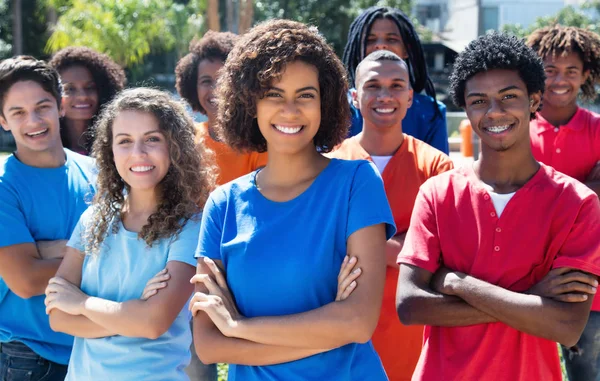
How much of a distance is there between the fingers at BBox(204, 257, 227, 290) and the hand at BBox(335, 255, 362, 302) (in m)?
0.42

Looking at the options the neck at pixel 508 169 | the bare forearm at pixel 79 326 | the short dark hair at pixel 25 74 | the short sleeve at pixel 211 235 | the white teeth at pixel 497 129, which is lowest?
the bare forearm at pixel 79 326

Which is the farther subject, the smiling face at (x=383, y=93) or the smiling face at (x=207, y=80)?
the smiling face at (x=207, y=80)

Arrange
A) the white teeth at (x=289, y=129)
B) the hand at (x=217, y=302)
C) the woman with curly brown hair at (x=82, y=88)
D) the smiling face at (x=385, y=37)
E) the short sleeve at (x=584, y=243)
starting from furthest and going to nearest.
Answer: the woman with curly brown hair at (x=82, y=88) → the smiling face at (x=385, y=37) → the white teeth at (x=289, y=129) → the short sleeve at (x=584, y=243) → the hand at (x=217, y=302)

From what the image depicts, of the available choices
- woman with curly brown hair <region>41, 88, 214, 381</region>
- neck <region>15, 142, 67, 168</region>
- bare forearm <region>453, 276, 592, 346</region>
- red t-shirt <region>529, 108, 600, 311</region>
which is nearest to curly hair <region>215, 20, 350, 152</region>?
woman with curly brown hair <region>41, 88, 214, 381</region>

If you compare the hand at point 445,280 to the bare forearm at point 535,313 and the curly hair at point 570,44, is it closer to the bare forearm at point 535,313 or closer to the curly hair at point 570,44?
the bare forearm at point 535,313

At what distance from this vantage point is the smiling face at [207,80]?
4.77 meters

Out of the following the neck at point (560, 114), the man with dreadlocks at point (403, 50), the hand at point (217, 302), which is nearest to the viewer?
the hand at point (217, 302)

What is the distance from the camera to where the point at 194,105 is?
5145mm

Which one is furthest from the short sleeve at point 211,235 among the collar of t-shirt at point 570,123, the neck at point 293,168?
the collar of t-shirt at point 570,123

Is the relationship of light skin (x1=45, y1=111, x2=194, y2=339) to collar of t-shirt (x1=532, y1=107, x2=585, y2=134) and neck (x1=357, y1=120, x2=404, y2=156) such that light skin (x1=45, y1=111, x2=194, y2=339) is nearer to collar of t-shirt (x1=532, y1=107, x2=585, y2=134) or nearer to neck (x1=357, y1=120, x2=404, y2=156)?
neck (x1=357, y1=120, x2=404, y2=156)

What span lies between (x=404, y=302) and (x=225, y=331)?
2.38 feet

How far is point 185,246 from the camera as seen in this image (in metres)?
3.00

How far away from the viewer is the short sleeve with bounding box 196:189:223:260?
8.64ft

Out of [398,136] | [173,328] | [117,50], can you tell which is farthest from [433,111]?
[117,50]
